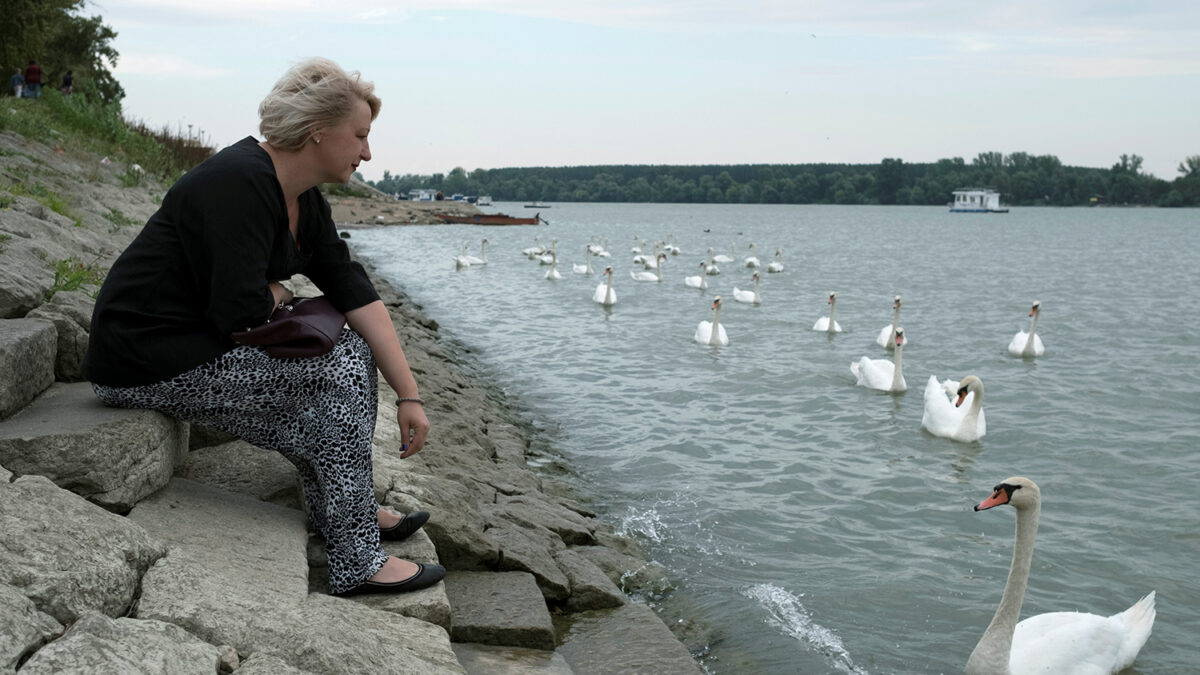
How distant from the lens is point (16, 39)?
49.4ft

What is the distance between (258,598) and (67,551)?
22.1 inches

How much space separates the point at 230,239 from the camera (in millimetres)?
3314

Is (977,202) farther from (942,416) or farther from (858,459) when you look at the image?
(858,459)

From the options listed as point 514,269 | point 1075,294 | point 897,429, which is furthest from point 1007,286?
point 897,429

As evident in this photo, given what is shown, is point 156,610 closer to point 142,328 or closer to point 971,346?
point 142,328

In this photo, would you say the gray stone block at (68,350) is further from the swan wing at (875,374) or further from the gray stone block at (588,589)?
the swan wing at (875,374)

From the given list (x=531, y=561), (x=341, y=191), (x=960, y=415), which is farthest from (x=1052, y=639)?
(x=341, y=191)

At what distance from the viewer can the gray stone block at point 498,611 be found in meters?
4.17

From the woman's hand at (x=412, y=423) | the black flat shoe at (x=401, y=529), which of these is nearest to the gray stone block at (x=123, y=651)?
the woman's hand at (x=412, y=423)

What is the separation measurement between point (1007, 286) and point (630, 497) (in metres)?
24.1

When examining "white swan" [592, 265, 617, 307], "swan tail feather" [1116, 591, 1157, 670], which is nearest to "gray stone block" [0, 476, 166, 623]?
"swan tail feather" [1116, 591, 1157, 670]

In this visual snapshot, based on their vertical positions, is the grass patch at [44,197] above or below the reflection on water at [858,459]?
above

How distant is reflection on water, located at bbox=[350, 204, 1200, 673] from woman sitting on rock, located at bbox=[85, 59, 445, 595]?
2.67 meters

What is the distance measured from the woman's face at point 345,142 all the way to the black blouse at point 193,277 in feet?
0.64
